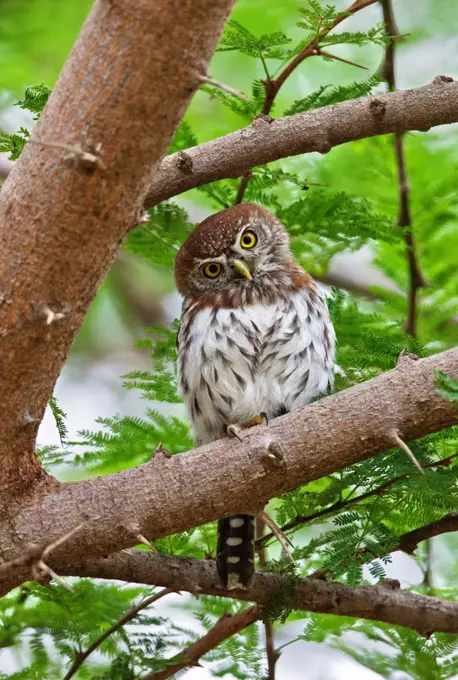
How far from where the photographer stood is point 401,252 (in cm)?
482

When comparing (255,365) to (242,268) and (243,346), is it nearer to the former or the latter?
(243,346)

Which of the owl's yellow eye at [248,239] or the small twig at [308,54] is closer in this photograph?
the small twig at [308,54]

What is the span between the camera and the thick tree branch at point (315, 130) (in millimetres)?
3535

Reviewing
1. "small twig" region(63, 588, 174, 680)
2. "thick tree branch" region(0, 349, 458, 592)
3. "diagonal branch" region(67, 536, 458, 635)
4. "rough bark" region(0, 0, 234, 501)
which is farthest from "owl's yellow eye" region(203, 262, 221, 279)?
"rough bark" region(0, 0, 234, 501)

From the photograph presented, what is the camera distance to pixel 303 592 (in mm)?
3596

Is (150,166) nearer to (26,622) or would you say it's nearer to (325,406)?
(325,406)

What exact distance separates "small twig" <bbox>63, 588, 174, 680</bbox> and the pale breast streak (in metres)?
0.90

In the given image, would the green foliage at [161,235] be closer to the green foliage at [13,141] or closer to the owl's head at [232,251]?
the owl's head at [232,251]

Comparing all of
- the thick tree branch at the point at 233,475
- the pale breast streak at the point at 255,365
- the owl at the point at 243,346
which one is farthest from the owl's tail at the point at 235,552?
the thick tree branch at the point at 233,475

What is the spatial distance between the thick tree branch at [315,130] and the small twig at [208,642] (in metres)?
1.60

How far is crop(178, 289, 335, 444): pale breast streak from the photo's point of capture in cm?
414

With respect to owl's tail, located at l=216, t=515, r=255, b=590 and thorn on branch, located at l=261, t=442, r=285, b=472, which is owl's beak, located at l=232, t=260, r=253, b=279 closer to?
owl's tail, located at l=216, t=515, r=255, b=590

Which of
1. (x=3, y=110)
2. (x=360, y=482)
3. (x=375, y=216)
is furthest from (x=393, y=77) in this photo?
(x=3, y=110)

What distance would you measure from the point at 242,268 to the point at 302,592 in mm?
1555
